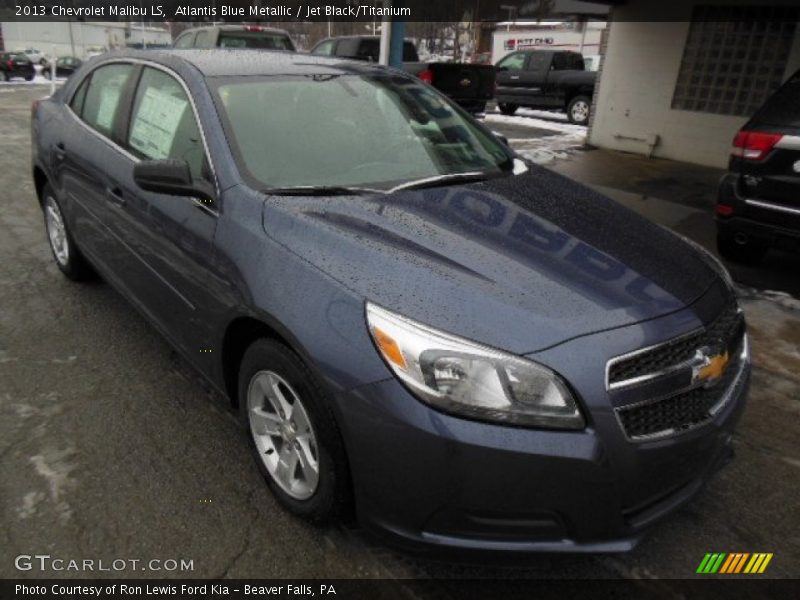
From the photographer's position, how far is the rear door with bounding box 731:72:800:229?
4.20m

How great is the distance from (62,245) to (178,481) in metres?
2.60

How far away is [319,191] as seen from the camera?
245 cm

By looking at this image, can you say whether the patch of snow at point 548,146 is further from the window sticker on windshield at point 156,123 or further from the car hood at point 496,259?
the car hood at point 496,259

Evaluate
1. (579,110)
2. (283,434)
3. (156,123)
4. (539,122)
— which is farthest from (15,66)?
(283,434)

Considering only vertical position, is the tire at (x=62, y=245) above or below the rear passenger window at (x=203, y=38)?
below

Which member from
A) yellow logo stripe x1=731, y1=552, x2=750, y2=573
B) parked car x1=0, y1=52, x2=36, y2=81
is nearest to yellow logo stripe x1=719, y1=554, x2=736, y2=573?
yellow logo stripe x1=731, y1=552, x2=750, y2=573

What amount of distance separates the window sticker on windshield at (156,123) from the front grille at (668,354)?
7.11 feet

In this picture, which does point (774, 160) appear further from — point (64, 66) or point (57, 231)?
point (64, 66)

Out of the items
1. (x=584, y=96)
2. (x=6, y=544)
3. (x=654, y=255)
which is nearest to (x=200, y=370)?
(x=6, y=544)

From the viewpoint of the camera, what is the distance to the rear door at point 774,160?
4199 millimetres

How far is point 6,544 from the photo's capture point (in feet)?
7.13

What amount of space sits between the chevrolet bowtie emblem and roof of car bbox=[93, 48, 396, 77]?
221 centimetres

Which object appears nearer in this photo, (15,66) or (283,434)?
(283,434)

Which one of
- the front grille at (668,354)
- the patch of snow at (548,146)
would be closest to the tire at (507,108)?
the patch of snow at (548,146)
